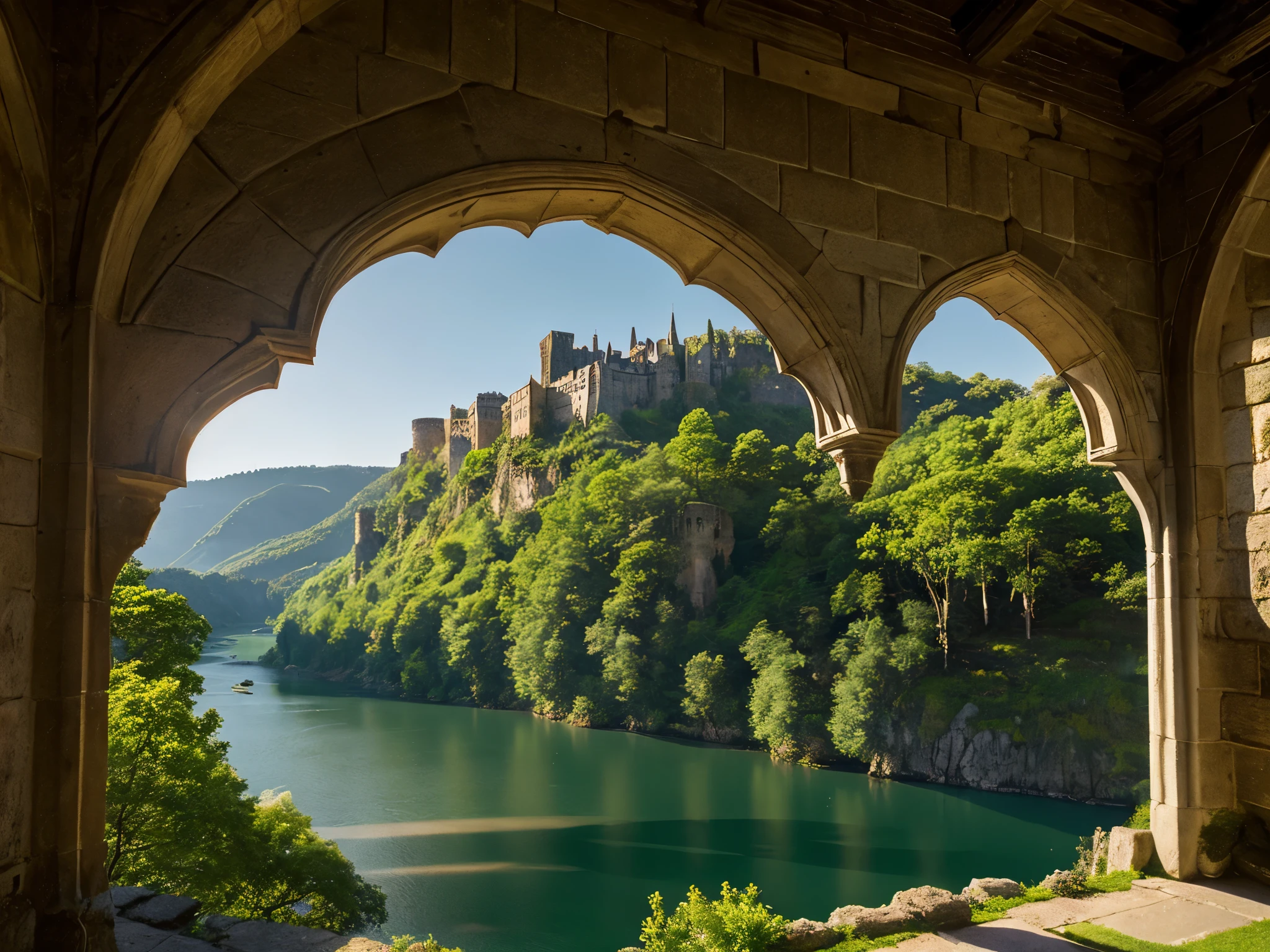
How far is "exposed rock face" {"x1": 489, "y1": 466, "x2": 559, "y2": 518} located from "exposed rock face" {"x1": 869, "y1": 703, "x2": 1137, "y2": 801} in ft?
73.7

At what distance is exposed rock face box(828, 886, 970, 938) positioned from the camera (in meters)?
3.15

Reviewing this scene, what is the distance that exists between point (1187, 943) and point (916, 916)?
92cm

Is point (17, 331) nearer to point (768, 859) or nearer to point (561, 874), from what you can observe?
point (561, 874)

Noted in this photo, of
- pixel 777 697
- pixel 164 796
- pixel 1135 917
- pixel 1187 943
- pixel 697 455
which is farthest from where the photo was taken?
pixel 697 455

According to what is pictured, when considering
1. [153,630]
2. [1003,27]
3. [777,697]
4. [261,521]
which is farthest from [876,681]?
[261,521]

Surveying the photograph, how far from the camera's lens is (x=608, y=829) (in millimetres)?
16641

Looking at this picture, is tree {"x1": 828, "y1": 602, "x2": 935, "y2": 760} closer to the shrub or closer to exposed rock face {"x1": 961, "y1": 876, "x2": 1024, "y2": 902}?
exposed rock face {"x1": 961, "y1": 876, "x2": 1024, "y2": 902}

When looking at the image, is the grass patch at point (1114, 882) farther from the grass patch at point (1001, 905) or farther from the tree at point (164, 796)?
→ the tree at point (164, 796)

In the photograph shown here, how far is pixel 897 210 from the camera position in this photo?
295 cm

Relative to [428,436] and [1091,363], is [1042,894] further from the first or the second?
[428,436]

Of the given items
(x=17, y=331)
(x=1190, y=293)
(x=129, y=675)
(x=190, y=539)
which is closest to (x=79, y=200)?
(x=17, y=331)

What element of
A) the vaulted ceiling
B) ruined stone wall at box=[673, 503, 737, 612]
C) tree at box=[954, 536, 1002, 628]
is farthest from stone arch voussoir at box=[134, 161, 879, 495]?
ruined stone wall at box=[673, 503, 737, 612]

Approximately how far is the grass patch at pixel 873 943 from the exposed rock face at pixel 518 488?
35344 millimetres

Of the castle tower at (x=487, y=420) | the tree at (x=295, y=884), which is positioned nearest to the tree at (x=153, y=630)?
the tree at (x=295, y=884)
